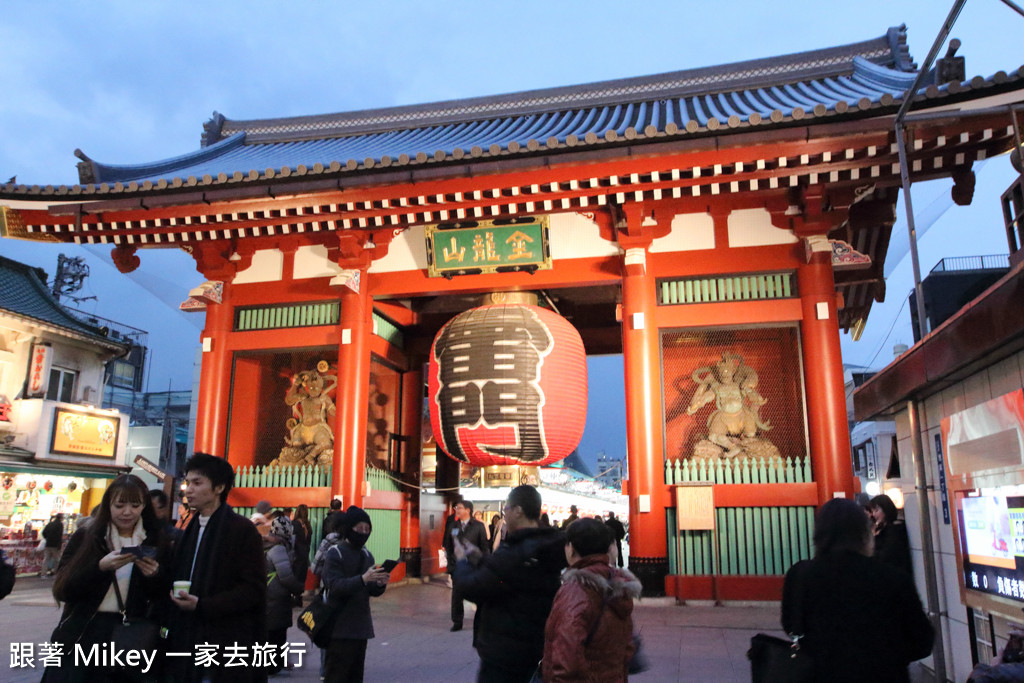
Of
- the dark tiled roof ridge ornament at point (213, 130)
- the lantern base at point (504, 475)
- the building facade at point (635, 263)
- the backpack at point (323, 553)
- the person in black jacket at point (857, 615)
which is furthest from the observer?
the dark tiled roof ridge ornament at point (213, 130)

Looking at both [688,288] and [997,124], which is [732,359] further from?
[997,124]

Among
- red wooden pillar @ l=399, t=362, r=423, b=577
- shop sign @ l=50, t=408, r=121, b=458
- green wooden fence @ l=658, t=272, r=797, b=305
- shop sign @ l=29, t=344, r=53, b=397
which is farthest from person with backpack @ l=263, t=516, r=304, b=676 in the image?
shop sign @ l=29, t=344, r=53, b=397

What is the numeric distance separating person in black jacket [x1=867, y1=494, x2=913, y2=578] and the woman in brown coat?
2681 millimetres

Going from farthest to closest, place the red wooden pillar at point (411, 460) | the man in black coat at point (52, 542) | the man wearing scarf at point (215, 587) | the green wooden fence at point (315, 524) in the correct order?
the man in black coat at point (52, 542) < the red wooden pillar at point (411, 460) < the green wooden fence at point (315, 524) < the man wearing scarf at point (215, 587)

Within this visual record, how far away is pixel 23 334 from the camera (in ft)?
59.8

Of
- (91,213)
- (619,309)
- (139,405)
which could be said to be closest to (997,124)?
(619,309)

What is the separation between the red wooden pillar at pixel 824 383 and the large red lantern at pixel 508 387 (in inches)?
111

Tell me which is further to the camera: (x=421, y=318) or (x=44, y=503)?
(x=44, y=503)

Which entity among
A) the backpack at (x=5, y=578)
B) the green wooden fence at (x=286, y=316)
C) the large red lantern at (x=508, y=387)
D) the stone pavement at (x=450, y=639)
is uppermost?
the green wooden fence at (x=286, y=316)

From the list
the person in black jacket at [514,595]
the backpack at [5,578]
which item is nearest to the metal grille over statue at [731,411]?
the person in black jacket at [514,595]

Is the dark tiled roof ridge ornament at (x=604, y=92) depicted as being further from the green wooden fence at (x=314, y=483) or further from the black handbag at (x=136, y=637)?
the black handbag at (x=136, y=637)

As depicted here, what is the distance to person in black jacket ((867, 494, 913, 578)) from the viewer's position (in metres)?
4.61

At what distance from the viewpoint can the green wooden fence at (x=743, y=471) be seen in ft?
Result: 29.0

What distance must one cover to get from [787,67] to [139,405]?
2840 centimetres
